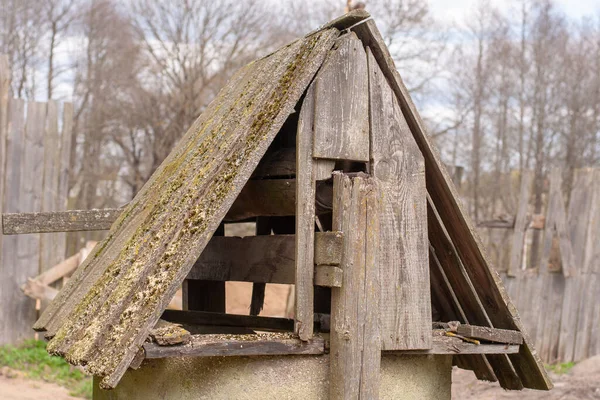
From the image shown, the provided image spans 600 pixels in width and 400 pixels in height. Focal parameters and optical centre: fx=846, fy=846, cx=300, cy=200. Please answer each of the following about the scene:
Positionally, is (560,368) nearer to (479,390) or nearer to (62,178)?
(479,390)

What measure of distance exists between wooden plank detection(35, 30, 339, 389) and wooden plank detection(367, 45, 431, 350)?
18.3 inches

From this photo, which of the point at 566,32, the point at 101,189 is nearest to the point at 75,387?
the point at 101,189

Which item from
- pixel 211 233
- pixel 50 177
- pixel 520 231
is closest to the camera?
pixel 211 233

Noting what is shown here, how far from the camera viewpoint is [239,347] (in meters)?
3.91

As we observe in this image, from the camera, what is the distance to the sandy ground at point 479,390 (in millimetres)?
9031

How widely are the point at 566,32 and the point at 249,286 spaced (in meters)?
12.1

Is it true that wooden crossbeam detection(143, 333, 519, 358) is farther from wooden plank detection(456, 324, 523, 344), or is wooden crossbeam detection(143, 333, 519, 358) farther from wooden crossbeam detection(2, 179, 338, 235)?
wooden crossbeam detection(2, 179, 338, 235)

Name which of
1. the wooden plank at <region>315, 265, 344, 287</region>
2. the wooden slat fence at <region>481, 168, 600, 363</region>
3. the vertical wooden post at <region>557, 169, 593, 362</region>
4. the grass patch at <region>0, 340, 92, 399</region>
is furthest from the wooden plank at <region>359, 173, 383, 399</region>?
the vertical wooden post at <region>557, 169, 593, 362</region>

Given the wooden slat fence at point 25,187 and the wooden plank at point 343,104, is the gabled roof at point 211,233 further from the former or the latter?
the wooden slat fence at point 25,187

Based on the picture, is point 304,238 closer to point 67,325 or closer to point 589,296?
Result: point 67,325

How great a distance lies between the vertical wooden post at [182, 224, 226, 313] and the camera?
251 inches

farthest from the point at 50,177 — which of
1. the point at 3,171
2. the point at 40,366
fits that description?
the point at 40,366

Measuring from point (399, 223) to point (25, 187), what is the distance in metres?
7.88

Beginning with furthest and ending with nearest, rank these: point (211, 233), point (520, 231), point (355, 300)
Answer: point (520, 231)
point (355, 300)
point (211, 233)
